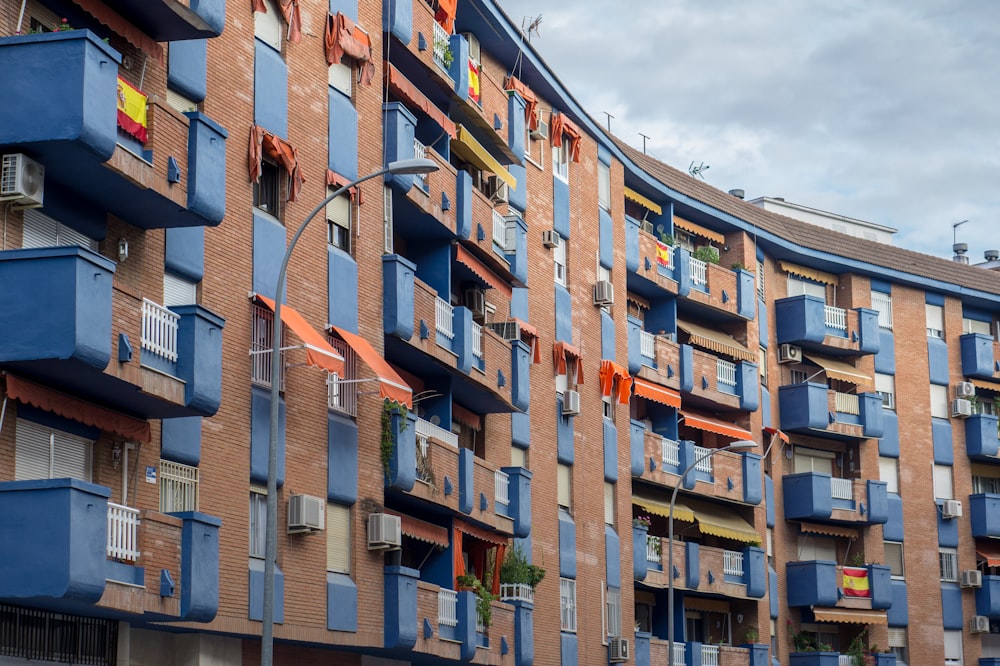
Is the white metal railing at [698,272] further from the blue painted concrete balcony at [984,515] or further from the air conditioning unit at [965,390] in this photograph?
the blue painted concrete balcony at [984,515]

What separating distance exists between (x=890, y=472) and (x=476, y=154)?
87.2ft

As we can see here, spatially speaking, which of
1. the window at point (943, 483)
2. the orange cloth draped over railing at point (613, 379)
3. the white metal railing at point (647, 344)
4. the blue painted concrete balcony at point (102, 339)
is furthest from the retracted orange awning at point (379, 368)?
the window at point (943, 483)

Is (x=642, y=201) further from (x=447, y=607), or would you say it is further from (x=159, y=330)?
(x=159, y=330)

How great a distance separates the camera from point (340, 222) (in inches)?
1165

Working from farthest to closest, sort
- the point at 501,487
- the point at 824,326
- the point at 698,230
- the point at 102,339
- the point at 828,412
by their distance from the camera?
the point at 824,326 < the point at 828,412 < the point at 698,230 < the point at 501,487 < the point at 102,339

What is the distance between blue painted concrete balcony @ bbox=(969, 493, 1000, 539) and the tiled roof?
805 centimetres

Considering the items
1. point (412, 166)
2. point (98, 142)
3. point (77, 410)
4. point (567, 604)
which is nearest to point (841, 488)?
point (567, 604)

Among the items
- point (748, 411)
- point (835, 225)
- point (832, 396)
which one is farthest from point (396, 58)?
point (835, 225)

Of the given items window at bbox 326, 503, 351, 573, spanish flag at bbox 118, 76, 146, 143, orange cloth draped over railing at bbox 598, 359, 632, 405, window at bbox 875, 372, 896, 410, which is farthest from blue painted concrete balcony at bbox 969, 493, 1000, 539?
spanish flag at bbox 118, 76, 146, 143

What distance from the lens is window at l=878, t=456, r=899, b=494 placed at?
57.6 m

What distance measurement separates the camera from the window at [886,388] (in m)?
58.3

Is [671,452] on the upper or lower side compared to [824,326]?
lower

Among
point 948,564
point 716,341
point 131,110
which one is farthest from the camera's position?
point 948,564

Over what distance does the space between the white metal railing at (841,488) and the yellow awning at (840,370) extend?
3.74 meters
